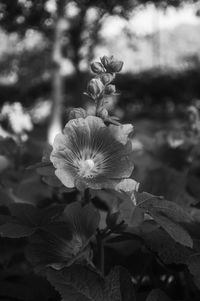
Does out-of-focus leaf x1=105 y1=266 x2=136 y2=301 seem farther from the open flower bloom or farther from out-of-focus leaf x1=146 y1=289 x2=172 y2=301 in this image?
the open flower bloom

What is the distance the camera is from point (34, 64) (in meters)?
5.22

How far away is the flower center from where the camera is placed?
1.18 m

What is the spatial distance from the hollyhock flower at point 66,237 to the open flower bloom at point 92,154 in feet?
0.24

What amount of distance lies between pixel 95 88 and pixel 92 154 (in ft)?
0.52

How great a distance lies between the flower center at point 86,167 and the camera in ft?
3.88

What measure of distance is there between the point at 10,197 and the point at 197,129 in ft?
3.65

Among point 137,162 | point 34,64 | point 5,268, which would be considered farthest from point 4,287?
point 34,64

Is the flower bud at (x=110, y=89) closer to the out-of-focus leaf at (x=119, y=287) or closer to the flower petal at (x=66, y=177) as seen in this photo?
the flower petal at (x=66, y=177)

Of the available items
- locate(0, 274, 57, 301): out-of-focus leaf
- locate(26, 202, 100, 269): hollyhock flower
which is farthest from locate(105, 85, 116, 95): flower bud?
locate(0, 274, 57, 301): out-of-focus leaf

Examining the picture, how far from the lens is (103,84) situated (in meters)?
1.21

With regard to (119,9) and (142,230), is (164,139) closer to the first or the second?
(119,9)

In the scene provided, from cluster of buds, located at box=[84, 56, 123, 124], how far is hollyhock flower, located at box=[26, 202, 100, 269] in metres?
0.23

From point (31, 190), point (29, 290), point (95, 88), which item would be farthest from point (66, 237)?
point (31, 190)

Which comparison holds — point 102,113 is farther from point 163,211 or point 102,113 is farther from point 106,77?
point 163,211
